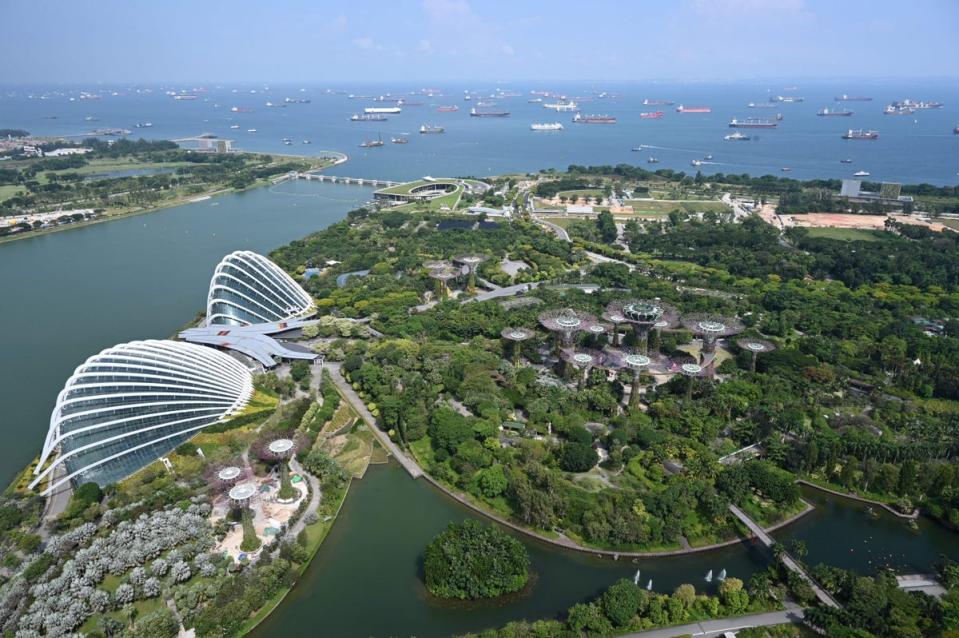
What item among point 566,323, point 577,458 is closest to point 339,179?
point 566,323

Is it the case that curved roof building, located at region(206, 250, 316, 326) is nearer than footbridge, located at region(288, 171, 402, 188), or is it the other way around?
curved roof building, located at region(206, 250, 316, 326)

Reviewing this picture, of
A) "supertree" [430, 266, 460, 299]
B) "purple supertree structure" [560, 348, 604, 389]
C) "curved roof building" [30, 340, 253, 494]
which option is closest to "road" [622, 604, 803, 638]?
Answer: "purple supertree structure" [560, 348, 604, 389]

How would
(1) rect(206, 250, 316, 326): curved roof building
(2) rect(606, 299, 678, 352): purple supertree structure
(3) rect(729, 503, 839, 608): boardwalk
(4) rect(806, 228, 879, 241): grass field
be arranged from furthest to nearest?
1. (4) rect(806, 228, 879, 241): grass field
2. (1) rect(206, 250, 316, 326): curved roof building
3. (2) rect(606, 299, 678, 352): purple supertree structure
4. (3) rect(729, 503, 839, 608): boardwalk

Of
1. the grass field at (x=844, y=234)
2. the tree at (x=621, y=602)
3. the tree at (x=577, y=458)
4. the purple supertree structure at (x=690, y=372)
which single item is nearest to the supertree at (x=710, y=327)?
the purple supertree structure at (x=690, y=372)

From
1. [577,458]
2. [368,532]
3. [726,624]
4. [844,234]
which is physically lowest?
[368,532]

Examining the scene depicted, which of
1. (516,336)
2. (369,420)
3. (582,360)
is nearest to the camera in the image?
(369,420)

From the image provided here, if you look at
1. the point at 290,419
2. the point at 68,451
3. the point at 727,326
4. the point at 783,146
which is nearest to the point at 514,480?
the point at 290,419

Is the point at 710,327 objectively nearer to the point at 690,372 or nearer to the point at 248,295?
the point at 690,372

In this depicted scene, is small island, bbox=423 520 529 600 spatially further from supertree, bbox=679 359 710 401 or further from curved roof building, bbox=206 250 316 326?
curved roof building, bbox=206 250 316 326
